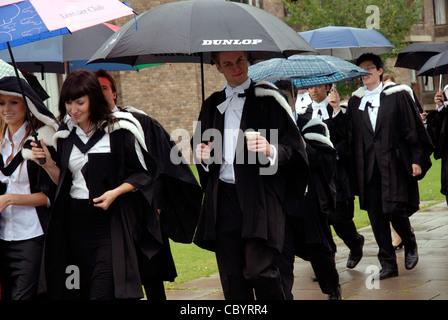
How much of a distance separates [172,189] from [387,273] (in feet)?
8.69

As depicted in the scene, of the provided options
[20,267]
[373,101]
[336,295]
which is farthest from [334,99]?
[20,267]

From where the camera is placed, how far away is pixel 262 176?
5.05 meters

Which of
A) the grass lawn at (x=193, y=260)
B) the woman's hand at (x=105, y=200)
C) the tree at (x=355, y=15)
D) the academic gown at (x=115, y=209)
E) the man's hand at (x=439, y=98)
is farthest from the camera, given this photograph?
the tree at (x=355, y=15)

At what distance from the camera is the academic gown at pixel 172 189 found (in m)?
6.41

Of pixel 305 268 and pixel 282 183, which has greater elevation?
pixel 282 183

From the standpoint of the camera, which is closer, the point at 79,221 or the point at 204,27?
the point at 204,27

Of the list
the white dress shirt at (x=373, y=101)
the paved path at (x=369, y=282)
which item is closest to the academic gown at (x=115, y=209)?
the paved path at (x=369, y=282)

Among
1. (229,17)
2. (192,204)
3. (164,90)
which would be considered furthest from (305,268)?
(164,90)

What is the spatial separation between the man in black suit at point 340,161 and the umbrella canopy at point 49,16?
3.48m

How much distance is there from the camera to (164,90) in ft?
83.7

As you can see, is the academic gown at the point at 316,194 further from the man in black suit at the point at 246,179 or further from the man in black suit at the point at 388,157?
the man in black suit at the point at 388,157

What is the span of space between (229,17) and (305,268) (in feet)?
14.9

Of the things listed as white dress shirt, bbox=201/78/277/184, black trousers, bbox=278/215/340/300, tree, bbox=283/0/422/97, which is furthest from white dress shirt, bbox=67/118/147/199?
tree, bbox=283/0/422/97
